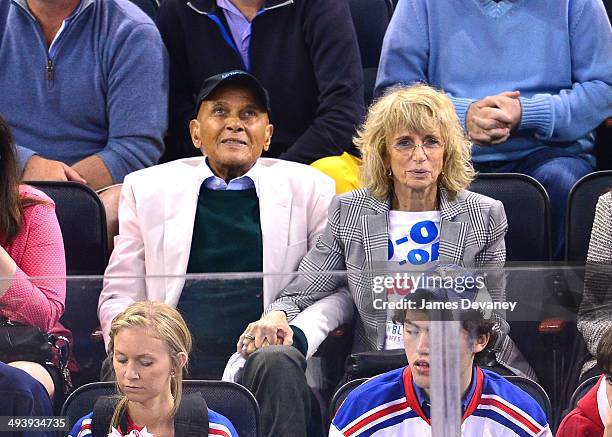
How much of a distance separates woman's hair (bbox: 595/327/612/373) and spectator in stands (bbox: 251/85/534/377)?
0.86m

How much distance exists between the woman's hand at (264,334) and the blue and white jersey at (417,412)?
158 millimetres

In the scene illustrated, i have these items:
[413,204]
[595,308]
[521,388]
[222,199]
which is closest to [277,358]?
[521,388]

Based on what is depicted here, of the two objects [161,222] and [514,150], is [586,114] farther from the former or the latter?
[161,222]

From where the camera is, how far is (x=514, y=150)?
11.9 feet

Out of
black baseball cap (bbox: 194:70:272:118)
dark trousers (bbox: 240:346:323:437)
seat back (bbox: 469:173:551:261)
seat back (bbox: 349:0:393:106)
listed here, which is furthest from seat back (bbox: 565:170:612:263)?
dark trousers (bbox: 240:346:323:437)

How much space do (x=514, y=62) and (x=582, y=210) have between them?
25.0 inches

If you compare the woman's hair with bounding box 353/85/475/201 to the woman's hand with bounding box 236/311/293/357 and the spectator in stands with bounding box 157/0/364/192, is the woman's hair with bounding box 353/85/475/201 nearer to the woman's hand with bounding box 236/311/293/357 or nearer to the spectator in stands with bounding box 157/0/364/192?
the spectator in stands with bounding box 157/0/364/192

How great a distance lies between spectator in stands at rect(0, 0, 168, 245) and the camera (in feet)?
12.0

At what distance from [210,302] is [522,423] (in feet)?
1.78

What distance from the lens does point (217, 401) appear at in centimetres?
210

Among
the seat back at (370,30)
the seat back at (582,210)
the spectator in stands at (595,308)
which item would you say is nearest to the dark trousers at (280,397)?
Result: the spectator in stands at (595,308)

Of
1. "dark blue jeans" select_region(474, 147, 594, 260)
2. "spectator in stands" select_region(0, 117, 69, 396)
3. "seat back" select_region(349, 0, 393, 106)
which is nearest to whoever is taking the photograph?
"spectator in stands" select_region(0, 117, 69, 396)

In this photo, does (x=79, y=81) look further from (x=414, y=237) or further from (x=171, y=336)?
(x=171, y=336)

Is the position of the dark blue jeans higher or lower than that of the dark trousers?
higher
